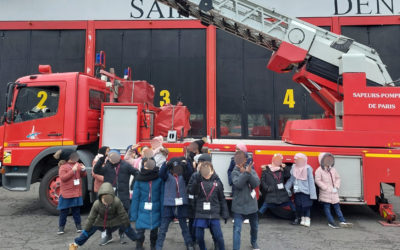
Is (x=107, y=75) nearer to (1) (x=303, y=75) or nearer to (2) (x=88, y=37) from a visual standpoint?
(1) (x=303, y=75)

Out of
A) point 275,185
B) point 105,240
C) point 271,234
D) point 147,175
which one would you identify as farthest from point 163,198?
point 275,185

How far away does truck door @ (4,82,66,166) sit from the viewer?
19.4ft

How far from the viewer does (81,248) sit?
13.5 feet

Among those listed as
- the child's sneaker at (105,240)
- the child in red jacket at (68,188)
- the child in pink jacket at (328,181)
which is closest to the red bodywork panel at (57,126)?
the child in red jacket at (68,188)

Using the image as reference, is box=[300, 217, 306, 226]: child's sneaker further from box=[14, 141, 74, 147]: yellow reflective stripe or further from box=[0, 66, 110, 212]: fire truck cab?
box=[14, 141, 74, 147]: yellow reflective stripe

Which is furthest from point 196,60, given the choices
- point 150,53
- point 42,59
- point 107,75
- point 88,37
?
point 42,59

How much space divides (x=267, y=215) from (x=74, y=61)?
11124mm

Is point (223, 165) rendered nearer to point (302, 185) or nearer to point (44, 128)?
point (302, 185)

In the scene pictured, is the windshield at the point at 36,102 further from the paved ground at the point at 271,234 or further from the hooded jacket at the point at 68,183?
the paved ground at the point at 271,234

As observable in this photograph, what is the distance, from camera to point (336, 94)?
593cm

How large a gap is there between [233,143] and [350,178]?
246cm

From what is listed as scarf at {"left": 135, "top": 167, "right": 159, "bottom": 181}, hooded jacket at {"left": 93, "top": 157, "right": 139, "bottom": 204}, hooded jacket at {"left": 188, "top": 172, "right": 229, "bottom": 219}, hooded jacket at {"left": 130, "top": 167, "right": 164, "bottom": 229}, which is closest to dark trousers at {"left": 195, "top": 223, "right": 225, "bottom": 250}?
hooded jacket at {"left": 188, "top": 172, "right": 229, "bottom": 219}

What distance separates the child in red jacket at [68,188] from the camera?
15.3 feet

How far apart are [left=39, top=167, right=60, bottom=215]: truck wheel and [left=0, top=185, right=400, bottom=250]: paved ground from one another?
232 mm
